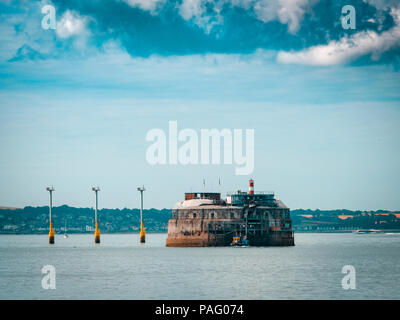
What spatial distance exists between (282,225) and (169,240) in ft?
62.6

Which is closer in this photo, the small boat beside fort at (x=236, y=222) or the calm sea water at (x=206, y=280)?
the calm sea water at (x=206, y=280)

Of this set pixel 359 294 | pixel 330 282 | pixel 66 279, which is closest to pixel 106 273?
pixel 66 279

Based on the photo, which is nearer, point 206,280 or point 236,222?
point 206,280

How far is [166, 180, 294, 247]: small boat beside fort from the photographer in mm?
116125

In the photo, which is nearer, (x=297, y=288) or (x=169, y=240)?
(x=297, y=288)

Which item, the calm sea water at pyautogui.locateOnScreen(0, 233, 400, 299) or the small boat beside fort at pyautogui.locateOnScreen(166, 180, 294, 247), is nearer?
the calm sea water at pyautogui.locateOnScreen(0, 233, 400, 299)

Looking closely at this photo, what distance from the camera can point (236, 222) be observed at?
116062mm

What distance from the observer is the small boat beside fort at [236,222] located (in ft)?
381

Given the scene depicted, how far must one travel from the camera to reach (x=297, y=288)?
190ft
